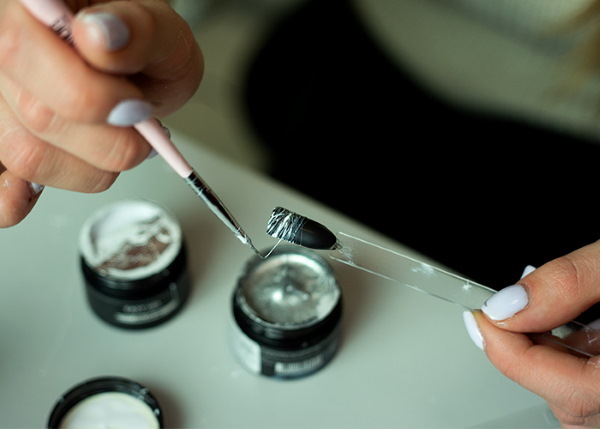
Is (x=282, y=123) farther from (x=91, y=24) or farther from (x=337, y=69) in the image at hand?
(x=91, y=24)

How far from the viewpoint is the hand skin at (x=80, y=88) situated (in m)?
0.43

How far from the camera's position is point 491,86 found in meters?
0.99

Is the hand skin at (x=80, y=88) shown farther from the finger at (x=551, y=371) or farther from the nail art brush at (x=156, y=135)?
the finger at (x=551, y=371)

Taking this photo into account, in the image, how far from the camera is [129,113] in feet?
1.47

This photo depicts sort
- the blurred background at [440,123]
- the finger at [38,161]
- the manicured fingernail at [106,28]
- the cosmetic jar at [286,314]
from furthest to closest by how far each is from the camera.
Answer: the blurred background at [440,123], the cosmetic jar at [286,314], the finger at [38,161], the manicured fingernail at [106,28]

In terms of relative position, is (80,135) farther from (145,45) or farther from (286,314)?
(286,314)

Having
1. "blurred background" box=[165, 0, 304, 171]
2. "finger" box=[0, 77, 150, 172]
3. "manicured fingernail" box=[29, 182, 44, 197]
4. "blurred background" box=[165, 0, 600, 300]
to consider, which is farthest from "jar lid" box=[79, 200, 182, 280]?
Result: "blurred background" box=[165, 0, 304, 171]

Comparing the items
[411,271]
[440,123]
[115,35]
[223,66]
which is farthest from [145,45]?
[223,66]

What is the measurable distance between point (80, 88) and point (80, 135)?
2.6 inches

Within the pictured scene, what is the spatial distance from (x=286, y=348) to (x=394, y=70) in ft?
1.86

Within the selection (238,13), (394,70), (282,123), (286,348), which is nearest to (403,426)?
(286,348)

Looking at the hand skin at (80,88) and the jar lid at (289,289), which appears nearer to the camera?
the hand skin at (80,88)

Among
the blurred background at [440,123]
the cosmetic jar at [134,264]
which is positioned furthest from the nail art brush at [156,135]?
the blurred background at [440,123]

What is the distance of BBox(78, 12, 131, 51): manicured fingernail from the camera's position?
0.41 metres
